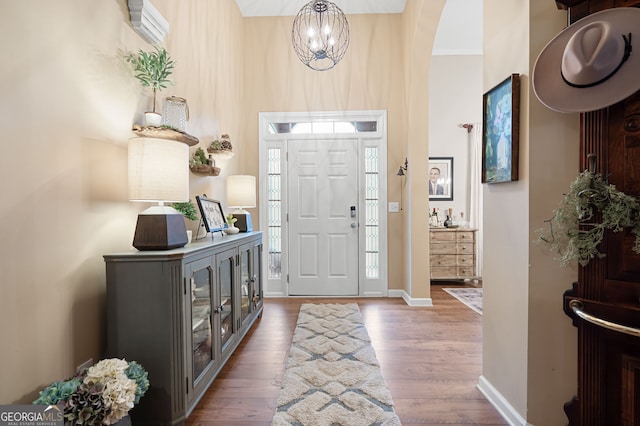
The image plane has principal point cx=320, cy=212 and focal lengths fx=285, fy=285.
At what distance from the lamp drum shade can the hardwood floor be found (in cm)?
124

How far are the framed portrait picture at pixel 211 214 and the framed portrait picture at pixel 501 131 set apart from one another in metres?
1.99

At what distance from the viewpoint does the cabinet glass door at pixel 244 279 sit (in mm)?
2434

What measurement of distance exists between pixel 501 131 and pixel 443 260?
3.13 metres

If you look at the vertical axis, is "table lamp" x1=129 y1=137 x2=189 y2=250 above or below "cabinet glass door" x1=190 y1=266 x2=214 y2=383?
above

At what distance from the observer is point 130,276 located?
1.38 metres

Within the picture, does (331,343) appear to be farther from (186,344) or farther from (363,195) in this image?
(363,195)

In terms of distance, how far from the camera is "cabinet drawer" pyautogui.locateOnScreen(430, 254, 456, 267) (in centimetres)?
430

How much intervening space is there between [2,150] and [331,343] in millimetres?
2256

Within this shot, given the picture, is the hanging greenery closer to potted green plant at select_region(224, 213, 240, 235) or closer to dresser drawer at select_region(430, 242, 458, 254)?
potted green plant at select_region(224, 213, 240, 235)

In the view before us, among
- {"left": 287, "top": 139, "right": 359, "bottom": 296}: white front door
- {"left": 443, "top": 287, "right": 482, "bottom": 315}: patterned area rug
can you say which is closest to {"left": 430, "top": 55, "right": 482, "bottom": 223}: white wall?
{"left": 443, "top": 287, "right": 482, "bottom": 315}: patterned area rug

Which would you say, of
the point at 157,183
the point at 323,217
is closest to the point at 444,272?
the point at 323,217

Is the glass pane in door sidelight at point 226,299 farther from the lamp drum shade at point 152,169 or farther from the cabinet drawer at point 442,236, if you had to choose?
the cabinet drawer at point 442,236

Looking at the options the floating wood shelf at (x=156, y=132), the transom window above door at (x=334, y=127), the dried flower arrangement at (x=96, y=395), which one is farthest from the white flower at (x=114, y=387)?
the transom window above door at (x=334, y=127)

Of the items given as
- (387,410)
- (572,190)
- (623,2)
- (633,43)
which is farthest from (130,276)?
(623,2)
